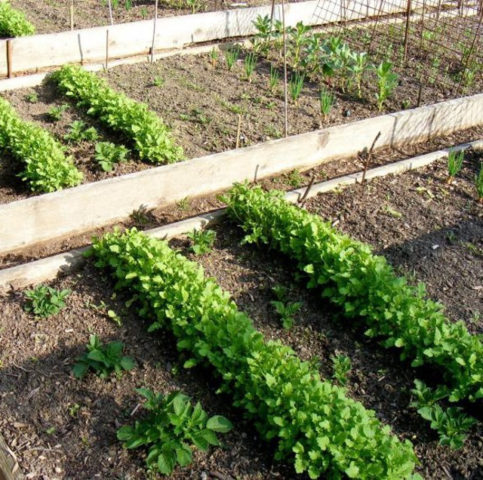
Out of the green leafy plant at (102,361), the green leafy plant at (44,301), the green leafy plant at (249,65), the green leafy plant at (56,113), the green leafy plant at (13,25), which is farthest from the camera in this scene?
the green leafy plant at (13,25)

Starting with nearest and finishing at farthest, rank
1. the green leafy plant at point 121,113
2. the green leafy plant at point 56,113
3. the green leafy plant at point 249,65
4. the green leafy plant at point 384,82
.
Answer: the green leafy plant at point 121,113
the green leafy plant at point 56,113
the green leafy plant at point 384,82
the green leafy plant at point 249,65

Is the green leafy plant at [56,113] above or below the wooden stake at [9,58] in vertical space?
below

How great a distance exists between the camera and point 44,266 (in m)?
4.42

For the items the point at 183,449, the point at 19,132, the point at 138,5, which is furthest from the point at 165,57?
the point at 183,449

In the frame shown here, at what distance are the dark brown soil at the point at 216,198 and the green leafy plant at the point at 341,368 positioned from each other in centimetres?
167

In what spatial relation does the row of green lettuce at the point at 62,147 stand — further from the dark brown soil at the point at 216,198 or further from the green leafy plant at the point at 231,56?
the green leafy plant at the point at 231,56

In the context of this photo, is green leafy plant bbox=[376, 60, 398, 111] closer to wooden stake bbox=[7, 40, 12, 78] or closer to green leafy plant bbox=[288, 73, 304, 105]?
A: green leafy plant bbox=[288, 73, 304, 105]

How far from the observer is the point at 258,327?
4.31 metres

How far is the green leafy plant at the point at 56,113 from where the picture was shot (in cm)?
603

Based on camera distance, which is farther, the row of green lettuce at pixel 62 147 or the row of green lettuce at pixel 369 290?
the row of green lettuce at pixel 62 147

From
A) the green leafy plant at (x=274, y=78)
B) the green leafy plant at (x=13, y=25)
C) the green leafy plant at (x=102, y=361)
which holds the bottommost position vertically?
the green leafy plant at (x=102, y=361)

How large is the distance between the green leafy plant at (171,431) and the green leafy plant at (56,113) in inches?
130

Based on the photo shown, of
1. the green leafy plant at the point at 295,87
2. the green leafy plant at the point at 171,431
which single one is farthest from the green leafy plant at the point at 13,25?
the green leafy plant at the point at 171,431

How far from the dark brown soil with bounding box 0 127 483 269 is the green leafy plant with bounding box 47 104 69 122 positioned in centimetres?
151
